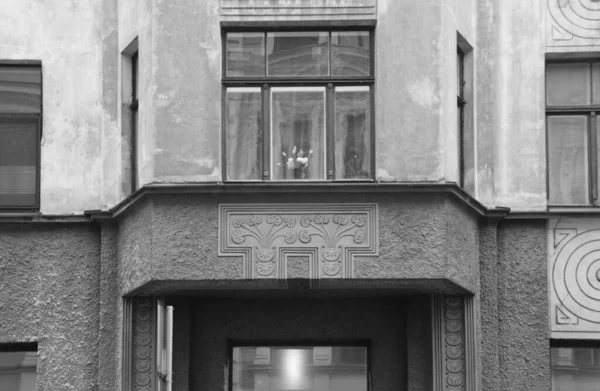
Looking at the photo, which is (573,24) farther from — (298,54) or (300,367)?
(300,367)

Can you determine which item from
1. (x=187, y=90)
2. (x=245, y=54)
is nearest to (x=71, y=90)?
(x=187, y=90)

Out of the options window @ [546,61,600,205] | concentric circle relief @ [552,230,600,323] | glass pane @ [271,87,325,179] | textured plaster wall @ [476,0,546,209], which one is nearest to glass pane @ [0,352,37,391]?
glass pane @ [271,87,325,179]

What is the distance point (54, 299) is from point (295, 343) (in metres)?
3.25

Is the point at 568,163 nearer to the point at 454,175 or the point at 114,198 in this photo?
the point at 454,175

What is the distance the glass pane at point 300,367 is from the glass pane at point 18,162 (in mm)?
3553

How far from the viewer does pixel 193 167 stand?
21.8 m

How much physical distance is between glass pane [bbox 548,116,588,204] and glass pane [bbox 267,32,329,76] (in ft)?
11.0

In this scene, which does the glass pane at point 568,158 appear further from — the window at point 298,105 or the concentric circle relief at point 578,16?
the window at point 298,105

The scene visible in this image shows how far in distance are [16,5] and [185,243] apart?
455cm

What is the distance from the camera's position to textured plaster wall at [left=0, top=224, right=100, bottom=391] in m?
22.7

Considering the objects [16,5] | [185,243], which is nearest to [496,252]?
[185,243]

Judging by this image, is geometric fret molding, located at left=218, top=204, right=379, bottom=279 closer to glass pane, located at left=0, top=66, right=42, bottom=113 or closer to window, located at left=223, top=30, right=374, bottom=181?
window, located at left=223, top=30, right=374, bottom=181

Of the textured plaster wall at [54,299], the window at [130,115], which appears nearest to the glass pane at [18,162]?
the textured plaster wall at [54,299]

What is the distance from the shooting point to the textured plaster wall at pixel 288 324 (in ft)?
75.0
